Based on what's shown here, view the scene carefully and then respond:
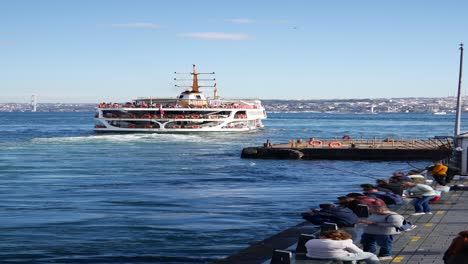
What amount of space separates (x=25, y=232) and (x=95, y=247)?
4.12 metres

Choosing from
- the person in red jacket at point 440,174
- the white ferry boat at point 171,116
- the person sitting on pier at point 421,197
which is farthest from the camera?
the white ferry boat at point 171,116

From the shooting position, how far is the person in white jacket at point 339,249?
50.0ft

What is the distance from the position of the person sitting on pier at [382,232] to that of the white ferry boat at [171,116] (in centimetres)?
10522

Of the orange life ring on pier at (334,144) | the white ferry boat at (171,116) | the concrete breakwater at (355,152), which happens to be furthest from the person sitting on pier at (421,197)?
the white ferry boat at (171,116)

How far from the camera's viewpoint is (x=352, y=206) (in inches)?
928

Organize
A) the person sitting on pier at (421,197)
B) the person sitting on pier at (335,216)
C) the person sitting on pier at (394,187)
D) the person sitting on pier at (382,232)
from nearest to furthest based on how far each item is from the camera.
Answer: the person sitting on pier at (382,232), the person sitting on pier at (335,216), the person sitting on pier at (421,197), the person sitting on pier at (394,187)

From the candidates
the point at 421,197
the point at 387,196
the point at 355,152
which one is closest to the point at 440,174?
the point at 387,196

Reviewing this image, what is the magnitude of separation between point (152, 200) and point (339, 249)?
84.4 feet

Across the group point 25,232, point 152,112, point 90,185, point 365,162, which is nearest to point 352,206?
point 25,232

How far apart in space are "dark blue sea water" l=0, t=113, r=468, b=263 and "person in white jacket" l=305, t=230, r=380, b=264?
9107 mm

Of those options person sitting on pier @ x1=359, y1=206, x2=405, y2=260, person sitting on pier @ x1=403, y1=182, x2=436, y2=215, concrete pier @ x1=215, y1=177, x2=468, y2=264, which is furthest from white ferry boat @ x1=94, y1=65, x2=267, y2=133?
person sitting on pier @ x1=359, y1=206, x2=405, y2=260

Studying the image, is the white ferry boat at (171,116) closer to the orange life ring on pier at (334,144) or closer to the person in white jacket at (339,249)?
the orange life ring on pier at (334,144)

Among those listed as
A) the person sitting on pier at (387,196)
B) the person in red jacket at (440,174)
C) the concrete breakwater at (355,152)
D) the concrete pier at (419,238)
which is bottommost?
the concrete breakwater at (355,152)

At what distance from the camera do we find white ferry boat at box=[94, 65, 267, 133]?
122688 millimetres
